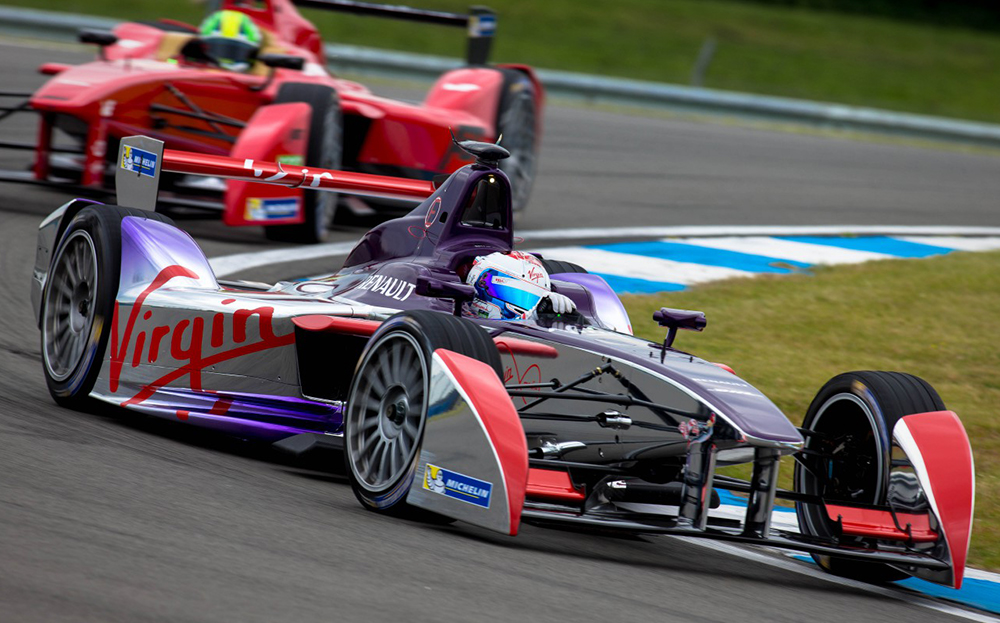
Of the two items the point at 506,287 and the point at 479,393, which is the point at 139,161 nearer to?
the point at 506,287

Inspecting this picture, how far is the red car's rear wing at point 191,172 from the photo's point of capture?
7273 millimetres

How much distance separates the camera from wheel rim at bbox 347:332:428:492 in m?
5.21

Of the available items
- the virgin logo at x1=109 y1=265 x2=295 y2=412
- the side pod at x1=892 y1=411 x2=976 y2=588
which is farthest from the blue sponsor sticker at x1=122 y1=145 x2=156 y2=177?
the side pod at x1=892 y1=411 x2=976 y2=588

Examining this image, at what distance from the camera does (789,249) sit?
12469 mm

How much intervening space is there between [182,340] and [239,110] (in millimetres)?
5332

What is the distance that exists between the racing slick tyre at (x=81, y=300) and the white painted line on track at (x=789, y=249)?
647 cm

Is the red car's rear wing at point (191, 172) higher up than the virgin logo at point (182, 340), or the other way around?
the red car's rear wing at point (191, 172)

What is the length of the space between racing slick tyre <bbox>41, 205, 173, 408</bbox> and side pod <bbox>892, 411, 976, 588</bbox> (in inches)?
140

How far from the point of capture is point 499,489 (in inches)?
189

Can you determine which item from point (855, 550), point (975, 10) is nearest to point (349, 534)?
point (855, 550)

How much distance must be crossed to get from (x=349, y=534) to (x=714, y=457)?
4.23ft

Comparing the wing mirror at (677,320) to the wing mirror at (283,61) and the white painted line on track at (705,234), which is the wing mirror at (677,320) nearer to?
the white painted line on track at (705,234)

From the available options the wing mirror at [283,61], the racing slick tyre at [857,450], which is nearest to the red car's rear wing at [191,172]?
the racing slick tyre at [857,450]

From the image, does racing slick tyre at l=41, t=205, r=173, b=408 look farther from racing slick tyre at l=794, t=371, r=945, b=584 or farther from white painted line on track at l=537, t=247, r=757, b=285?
white painted line on track at l=537, t=247, r=757, b=285
